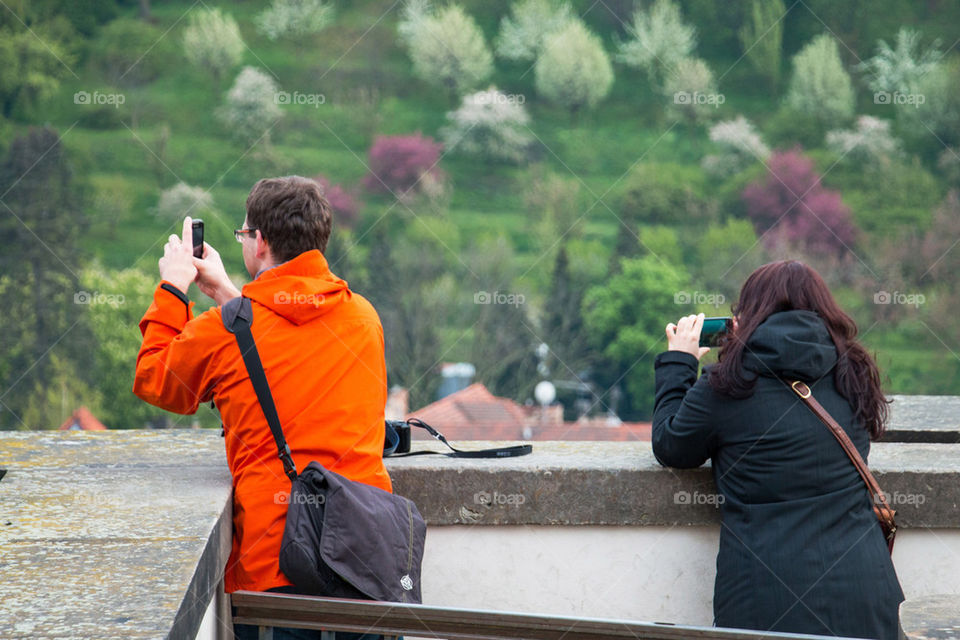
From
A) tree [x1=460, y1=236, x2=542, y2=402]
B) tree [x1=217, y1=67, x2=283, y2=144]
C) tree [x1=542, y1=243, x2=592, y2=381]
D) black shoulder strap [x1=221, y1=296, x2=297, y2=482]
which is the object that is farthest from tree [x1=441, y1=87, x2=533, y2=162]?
black shoulder strap [x1=221, y1=296, x2=297, y2=482]

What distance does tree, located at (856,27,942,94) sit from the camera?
217 ft

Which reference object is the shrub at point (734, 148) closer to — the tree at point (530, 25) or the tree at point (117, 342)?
the tree at point (530, 25)

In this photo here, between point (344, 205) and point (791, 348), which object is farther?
point (344, 205)

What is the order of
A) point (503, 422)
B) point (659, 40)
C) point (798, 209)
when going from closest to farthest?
point (503, 422)
point (798, 209)
point (659, 40)

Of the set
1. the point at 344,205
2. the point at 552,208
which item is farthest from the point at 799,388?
the point at 552,208

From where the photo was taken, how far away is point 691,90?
67.1 m

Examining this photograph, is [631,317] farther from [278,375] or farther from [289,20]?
[278,375]

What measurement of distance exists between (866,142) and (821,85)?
4.17 m

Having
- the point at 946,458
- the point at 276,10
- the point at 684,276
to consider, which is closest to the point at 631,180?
the point at 684,276

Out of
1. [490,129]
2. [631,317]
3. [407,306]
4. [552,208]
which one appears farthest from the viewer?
[490,129]

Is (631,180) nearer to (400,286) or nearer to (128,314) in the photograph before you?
(400,286)

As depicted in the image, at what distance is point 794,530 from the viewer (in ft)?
7.41

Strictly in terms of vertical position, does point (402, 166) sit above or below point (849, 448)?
above

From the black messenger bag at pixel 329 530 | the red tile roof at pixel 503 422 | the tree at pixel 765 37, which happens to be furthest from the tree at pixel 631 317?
the black messenger bag at pixel 329 530
